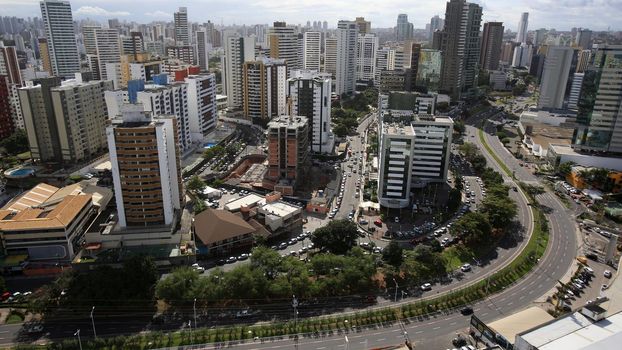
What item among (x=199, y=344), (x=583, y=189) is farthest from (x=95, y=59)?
(x=583, y=189)

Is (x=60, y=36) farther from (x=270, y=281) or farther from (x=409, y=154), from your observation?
(x=270, y=281)

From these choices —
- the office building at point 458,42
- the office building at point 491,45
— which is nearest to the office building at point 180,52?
the office building at point 458,42

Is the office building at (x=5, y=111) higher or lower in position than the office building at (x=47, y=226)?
higher

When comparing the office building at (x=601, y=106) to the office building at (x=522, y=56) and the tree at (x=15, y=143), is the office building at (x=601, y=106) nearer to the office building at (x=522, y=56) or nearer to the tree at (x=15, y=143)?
the tree at (x=15, y=143)

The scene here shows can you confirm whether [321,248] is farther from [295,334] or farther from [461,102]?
[461,102]

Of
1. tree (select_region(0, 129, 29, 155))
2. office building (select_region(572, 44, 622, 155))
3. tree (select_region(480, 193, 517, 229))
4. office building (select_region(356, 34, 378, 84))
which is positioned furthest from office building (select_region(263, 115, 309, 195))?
office building (select_region(356, 34, 378, 84))

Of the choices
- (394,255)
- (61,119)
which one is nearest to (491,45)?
(394,255)

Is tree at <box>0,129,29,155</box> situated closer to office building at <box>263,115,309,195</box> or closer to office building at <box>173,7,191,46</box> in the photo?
office building at <box>263,115,309,195</box>
